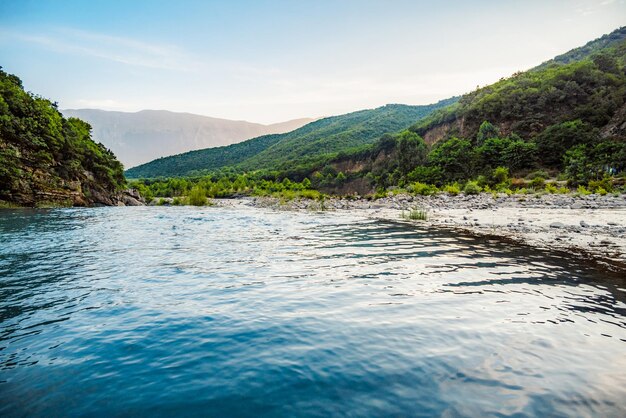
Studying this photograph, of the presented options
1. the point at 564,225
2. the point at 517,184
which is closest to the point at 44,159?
the point at 564,225

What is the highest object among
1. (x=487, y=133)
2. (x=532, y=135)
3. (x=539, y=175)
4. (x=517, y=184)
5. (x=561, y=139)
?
(x=487, y=133)

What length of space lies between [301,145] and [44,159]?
118 metres

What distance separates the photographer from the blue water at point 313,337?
112 inches

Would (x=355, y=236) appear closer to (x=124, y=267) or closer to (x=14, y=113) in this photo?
(x=124, y=267)

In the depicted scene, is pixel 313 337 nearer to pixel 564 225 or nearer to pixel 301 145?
pixel 564 225

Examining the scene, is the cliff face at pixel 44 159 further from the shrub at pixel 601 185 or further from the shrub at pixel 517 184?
the shrub at pixel 517 184

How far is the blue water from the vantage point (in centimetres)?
284

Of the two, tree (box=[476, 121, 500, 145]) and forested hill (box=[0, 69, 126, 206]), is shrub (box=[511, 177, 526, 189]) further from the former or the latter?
forested hill (box=[0, 69, 126, 206])

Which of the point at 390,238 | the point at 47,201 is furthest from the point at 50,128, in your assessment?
the point at 390,238

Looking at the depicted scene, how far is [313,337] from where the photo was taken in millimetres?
4203

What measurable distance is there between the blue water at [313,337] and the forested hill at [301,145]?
101529 mm

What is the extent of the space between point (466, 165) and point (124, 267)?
5298 cm

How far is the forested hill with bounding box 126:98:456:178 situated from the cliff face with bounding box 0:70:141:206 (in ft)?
225

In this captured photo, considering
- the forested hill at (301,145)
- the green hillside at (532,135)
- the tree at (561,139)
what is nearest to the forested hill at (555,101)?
the green hillside at (532,135)
